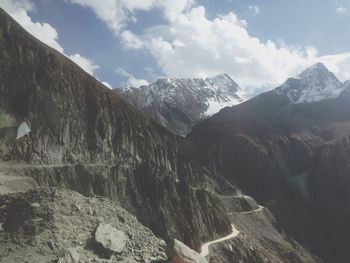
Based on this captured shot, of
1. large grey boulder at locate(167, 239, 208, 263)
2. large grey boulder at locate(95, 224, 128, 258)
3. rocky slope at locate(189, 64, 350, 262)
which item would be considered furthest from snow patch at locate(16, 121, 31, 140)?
rocky slope at locate(189, 64, 350, 262)

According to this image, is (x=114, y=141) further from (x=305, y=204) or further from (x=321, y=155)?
(x=321, y=155)

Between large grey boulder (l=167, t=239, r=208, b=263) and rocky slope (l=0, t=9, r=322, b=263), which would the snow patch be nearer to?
rocky slope (l=0, t=9, r=322, b=263)

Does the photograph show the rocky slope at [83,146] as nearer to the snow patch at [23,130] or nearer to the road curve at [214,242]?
the snow patch at [23,130]

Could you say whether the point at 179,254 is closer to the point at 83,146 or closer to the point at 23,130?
the point at 23,130

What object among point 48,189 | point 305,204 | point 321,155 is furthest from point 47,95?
point 321,155

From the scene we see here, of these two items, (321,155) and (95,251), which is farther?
(321,155)

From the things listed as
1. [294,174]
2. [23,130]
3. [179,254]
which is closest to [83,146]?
[23,130]
